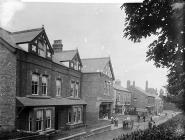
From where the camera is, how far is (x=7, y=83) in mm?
16594

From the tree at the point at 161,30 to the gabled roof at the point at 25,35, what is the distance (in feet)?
34.7

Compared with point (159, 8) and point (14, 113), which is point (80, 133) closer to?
point (14, 113)

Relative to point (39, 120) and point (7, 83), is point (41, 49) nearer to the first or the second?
point (7, 83)

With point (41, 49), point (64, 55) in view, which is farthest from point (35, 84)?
point (64, 55)

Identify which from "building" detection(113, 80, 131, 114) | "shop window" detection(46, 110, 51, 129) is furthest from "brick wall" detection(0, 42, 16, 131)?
"building" detection(113, 80, 131, 114)

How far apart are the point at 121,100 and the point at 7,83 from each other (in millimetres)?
37976

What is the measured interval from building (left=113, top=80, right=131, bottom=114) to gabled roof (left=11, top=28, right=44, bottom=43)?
29928 mm

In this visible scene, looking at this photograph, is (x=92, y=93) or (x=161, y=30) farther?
(x=92, y=93)

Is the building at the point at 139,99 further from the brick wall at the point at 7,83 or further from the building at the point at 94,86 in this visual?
the brick wall at the point at 7,83

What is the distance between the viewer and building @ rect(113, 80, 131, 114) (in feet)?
159

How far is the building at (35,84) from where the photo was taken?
54.2 ft

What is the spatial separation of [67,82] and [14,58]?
9828 mm

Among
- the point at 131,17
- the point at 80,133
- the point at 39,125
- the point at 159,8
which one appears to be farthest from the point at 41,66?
the point at 159,8

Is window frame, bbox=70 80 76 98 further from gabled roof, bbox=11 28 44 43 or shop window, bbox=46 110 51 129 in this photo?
gabled roof, bbox=11 28 44 43
